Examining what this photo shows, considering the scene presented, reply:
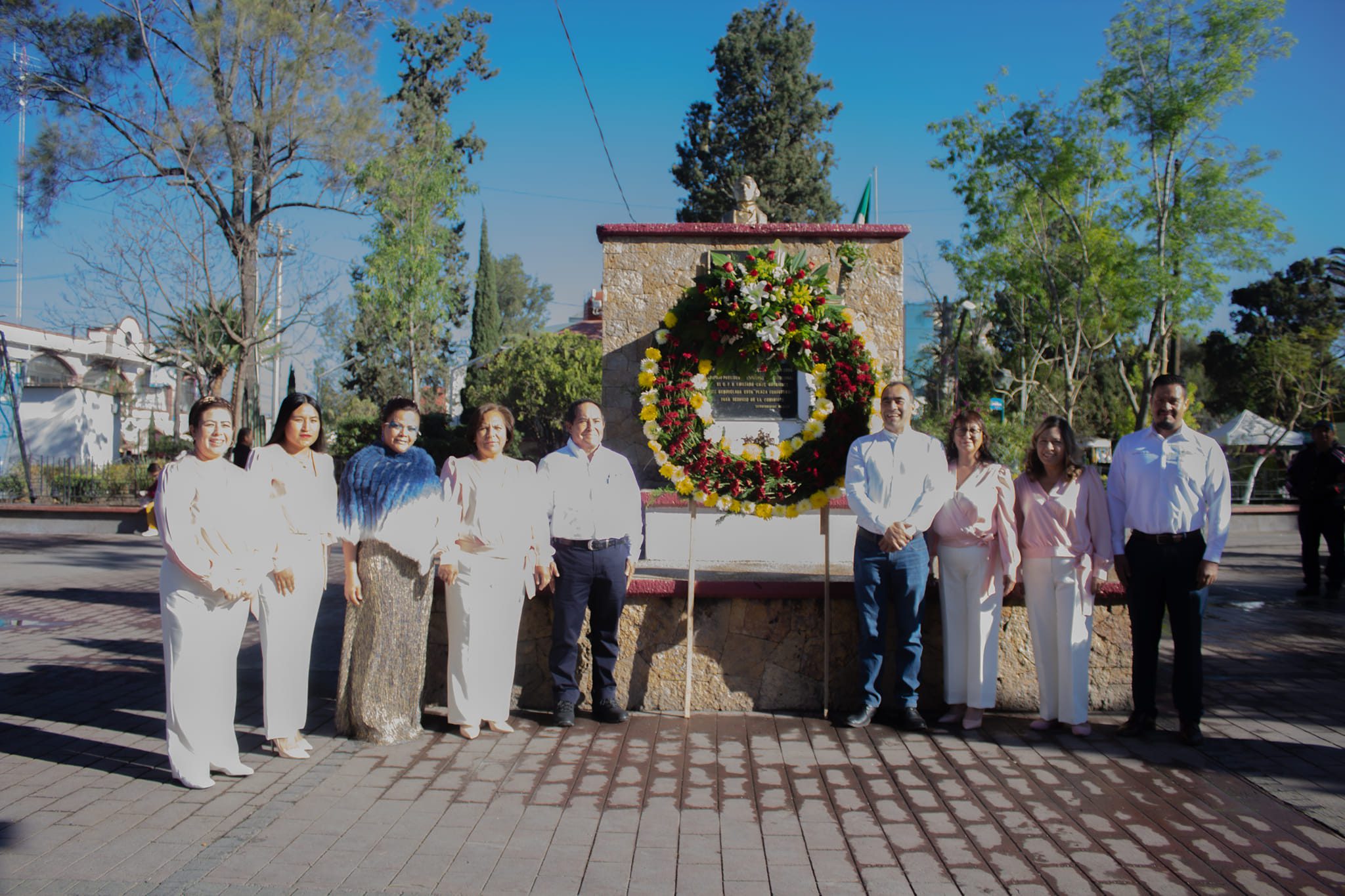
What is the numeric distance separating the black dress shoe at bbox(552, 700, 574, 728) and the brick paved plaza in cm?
7

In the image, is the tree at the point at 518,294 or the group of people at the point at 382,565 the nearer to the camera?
the group of people at the point at 382,565

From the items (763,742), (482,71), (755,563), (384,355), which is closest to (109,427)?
(384,355)

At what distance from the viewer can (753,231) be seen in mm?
8172

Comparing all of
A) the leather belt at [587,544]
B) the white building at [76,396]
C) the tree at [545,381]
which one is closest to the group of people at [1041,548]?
the leather belt at [587,544]

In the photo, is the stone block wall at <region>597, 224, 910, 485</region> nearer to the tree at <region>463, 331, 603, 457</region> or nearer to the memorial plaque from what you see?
the memorial plaque

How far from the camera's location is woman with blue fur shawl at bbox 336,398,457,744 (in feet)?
16.3

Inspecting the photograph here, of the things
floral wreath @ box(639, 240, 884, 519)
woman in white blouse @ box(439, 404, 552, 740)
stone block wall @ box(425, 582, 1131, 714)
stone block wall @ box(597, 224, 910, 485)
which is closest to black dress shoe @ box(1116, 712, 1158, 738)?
stone block wall @ box(425, 582, 1131, 714)

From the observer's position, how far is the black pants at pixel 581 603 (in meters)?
5.32

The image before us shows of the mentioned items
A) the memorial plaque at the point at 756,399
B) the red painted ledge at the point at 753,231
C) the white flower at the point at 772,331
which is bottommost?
the memorial plaque at the point at 756,399

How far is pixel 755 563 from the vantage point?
7.70 meters

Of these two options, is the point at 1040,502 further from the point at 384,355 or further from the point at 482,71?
the point at 482,71

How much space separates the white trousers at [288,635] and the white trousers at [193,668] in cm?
28

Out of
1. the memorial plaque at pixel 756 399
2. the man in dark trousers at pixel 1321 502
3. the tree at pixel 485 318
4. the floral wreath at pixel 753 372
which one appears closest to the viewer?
the floral wreath at pixel 753 372

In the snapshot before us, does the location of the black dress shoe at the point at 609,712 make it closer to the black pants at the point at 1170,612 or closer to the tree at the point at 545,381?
the black pants at the point at 1170,612
